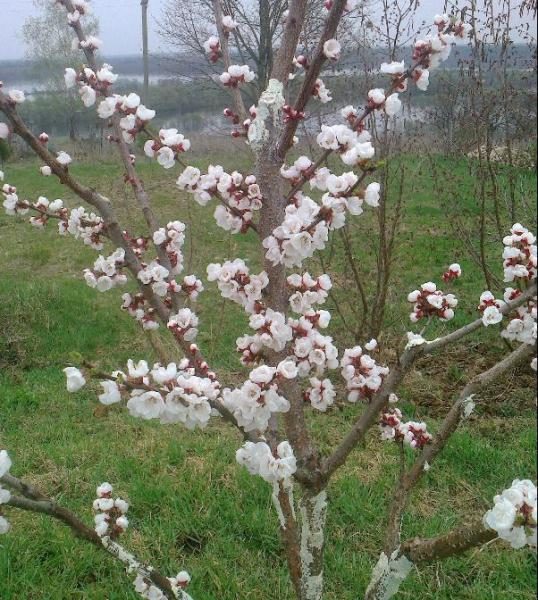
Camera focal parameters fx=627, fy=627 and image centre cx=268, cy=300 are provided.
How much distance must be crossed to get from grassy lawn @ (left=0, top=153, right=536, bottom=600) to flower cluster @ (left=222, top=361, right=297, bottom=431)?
1.12 feet

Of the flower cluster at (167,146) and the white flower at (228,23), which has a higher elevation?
the white flower at (228,23)

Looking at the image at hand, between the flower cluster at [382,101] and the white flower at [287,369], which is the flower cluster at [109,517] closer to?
the white flower at [287,369]

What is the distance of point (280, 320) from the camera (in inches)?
62.8

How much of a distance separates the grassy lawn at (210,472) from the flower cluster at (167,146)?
0.73m

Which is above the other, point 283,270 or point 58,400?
point 283,270

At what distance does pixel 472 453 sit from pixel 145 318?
2401 millimetres

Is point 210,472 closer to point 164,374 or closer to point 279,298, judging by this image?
Result: point 279,298

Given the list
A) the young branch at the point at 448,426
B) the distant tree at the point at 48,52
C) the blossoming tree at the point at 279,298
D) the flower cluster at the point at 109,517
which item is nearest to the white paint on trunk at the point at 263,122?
the blossoming tree at the point at 279,298

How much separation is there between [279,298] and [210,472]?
85.3 inches

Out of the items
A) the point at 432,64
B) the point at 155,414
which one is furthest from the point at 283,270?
the point at 432,64

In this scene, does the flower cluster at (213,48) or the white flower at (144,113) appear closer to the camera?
the white flower at (144,113)

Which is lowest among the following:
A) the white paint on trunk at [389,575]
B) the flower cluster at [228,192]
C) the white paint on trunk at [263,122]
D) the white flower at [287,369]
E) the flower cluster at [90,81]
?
the white paint on trunk at [389,575]

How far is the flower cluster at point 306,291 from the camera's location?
176 cm

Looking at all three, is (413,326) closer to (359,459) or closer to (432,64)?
(359,459)
